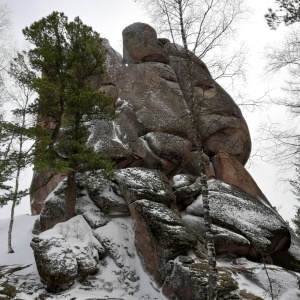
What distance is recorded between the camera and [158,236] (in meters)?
10.5

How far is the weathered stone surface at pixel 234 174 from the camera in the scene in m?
17.6

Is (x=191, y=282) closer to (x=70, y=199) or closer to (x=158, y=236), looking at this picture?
(x=158, y=236)

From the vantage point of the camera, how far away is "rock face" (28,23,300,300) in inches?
391

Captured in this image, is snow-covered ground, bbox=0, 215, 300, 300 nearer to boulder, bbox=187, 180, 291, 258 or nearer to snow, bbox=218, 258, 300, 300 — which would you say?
snow, bbox=218, 258, 300, 300

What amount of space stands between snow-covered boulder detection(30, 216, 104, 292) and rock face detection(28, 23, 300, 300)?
1.5 inches

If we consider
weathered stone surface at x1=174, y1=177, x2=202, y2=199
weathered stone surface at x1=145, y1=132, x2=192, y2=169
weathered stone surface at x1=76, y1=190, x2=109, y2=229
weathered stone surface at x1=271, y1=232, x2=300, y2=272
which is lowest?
weathered stone surface at x1=271, y1=232, x2=300, y2=272

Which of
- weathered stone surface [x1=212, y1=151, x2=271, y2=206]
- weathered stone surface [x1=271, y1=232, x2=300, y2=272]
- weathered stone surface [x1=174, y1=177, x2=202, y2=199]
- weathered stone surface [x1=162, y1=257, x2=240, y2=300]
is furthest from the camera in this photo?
weathered stone surface [x1=212, y1=151, x2=271, y2=206]

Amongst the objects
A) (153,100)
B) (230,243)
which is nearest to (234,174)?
(153,100)

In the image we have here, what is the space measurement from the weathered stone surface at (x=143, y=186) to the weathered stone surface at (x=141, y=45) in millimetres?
11320

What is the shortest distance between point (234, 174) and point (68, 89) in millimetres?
10677

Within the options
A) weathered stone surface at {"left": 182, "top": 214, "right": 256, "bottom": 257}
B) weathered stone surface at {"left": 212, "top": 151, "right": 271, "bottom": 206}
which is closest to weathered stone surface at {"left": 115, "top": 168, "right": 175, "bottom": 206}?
weathered stone surface at {"left": 182, "top": 214, "right": 256, "bottom": 257}

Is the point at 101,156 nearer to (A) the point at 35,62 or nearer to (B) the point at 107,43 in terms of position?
(A) the point at 35,62

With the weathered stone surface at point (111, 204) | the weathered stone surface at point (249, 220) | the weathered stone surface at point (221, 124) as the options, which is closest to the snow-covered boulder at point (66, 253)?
the weathered stone surface at point (111, 204)

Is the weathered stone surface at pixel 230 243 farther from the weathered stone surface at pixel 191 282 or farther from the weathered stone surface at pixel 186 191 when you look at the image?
the weathered stone surface at pixel 186 191
